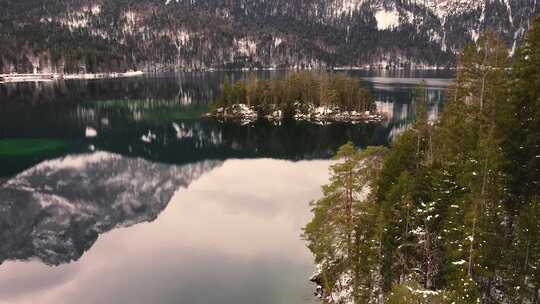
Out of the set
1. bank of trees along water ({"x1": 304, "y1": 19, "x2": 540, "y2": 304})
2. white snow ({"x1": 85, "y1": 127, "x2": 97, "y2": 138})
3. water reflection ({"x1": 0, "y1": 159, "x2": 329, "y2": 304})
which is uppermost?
bank of trees along water ({"x1": 304, "y1": 19, "x2": 540, "y2": 304})

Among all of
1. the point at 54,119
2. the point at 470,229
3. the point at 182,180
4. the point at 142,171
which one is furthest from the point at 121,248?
the point at 54,119

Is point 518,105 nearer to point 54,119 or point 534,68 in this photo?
point 534,68

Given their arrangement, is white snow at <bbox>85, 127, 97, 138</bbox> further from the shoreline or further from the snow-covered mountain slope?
the shoreline

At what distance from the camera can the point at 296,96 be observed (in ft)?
566

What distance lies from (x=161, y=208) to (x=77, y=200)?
52.6ft

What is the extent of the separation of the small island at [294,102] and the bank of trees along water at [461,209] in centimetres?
12507

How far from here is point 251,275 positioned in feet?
173

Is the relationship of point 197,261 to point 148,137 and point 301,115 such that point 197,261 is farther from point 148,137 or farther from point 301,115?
point 301,115

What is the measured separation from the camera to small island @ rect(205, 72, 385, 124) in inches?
6590

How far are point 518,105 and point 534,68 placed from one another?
3027 mm

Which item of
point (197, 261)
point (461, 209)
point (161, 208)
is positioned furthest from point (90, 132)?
point (461, 209)

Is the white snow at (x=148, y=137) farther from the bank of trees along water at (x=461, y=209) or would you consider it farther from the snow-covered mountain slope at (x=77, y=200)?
the bank of trees along water at (x=461, y=209)

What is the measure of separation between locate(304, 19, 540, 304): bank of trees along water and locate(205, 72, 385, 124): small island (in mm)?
125072

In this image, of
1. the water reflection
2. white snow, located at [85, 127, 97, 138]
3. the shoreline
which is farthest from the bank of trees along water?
the shoreline
